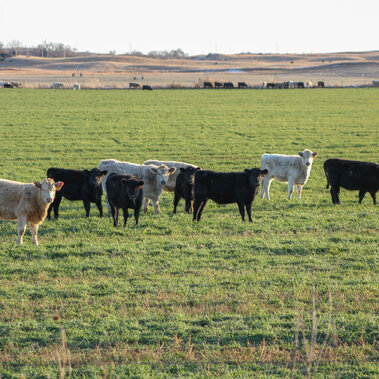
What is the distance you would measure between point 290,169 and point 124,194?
19.1ft

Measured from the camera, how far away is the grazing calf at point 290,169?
15.8m

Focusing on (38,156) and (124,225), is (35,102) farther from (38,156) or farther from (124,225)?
(124,225)

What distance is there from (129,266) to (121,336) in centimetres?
267

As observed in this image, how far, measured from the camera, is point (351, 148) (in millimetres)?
25438

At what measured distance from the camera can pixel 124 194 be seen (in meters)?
12.4

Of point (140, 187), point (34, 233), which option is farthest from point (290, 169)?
point (34, 233)

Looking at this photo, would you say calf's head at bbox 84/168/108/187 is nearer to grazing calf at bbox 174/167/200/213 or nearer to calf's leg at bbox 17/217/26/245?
grazing calf at bbox 174/167/200/213

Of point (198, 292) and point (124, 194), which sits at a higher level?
point (124, 194)

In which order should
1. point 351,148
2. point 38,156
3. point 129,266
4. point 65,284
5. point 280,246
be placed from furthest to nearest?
1. point 351,148
2. point 38,156
3. point 280,246
4. point 129,266
5. point 65,284

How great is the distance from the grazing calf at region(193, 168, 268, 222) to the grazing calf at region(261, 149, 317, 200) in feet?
10.3

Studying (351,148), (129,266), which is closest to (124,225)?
(129,266)

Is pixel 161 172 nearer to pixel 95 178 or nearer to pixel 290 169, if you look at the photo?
pixel 95 178

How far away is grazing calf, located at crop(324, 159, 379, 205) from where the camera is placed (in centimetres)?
1470

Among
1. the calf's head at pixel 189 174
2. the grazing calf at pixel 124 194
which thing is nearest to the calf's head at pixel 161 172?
the calf's head at pixel 189 174
